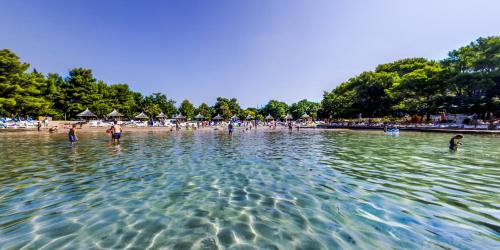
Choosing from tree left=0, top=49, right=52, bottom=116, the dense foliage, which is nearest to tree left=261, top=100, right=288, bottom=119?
the dense foliage

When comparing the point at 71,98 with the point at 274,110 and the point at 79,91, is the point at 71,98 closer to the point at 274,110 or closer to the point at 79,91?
the point at 79,91

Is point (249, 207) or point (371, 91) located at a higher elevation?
point (371, 91)

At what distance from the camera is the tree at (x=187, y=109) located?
8362cm

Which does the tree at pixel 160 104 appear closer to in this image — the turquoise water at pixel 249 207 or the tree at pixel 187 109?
the tree at pixel 187 109

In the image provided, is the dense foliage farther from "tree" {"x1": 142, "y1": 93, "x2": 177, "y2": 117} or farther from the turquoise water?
"tree" {"x1": 142, "y1": 93, "x2": 177, "y2": 117}

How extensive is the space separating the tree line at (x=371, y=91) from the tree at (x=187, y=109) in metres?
0.43

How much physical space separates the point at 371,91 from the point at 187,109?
55.7 metres

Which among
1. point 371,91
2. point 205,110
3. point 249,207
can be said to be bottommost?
point 249,207

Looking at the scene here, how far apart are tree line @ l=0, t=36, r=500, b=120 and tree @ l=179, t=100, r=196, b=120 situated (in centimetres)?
43

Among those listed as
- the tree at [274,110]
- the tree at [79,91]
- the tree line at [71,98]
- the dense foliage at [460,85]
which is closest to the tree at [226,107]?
the tree line at [71,98]

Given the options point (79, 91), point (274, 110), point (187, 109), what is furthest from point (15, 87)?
point (274, 110)

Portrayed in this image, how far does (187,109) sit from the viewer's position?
276ft

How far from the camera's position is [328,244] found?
11.4ft

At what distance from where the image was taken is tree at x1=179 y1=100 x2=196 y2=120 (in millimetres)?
83625
